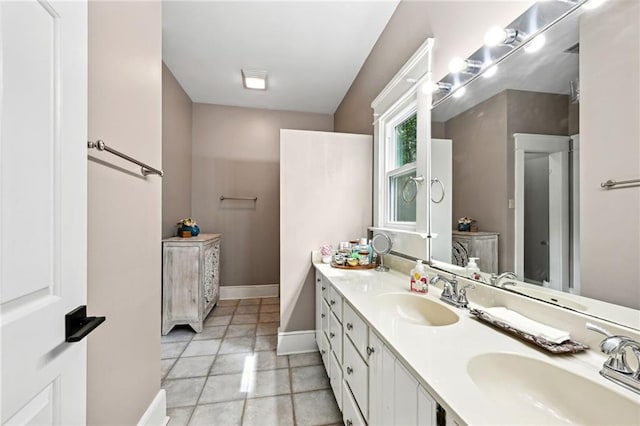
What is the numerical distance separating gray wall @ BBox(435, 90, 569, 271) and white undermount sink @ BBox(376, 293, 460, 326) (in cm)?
34

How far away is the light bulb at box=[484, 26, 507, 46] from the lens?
1035 mm

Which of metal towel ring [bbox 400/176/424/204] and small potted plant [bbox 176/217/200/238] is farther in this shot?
small potted plant [bbox 176/217/200/238]

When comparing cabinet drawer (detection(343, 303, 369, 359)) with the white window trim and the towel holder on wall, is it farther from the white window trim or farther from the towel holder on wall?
the towel holder on wall

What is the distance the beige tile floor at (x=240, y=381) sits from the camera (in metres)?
1.55

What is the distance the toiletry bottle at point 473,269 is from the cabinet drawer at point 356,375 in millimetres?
646

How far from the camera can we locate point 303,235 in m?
2.27

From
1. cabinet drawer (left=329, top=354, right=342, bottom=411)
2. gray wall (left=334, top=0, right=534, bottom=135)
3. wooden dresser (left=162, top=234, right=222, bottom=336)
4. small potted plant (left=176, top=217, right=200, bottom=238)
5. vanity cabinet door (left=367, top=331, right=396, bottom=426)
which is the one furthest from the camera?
small potted plant (left=176, top=217, right=200, bottom=238)

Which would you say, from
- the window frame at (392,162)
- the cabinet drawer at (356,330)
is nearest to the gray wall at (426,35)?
the window frame at (392,162)

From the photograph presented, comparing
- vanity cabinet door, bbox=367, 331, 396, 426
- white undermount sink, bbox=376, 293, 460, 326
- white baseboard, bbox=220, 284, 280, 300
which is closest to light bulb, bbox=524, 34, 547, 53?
white undermount sink, bbox=376, 293, 460, 326

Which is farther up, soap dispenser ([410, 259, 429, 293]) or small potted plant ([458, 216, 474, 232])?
small potted plant ([458, 216, 474, 232])

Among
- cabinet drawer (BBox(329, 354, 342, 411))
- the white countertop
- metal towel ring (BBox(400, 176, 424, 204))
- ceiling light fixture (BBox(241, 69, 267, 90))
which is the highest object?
ceiling light fixture (BBox(241, 69, 267, 90))

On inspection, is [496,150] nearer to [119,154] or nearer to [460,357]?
[460,357]

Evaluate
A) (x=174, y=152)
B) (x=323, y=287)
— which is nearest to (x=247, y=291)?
(x=174, y=152)

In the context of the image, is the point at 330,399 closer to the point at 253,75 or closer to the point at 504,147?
the point at 504,147
